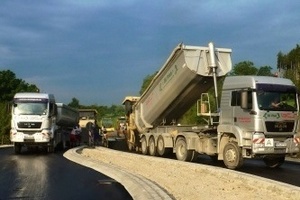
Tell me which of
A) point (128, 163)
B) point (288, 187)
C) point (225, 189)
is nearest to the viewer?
point (288, 187)

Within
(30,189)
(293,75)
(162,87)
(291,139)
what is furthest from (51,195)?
(293,75)

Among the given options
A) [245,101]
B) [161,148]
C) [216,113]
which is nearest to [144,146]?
[161,148]

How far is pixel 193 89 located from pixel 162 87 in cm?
151

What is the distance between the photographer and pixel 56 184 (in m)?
12.8

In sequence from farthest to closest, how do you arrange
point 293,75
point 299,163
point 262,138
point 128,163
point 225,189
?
1. point 293,75
2. point 299,163
3. point 128,163
4. point 262,138
5. point 225,189

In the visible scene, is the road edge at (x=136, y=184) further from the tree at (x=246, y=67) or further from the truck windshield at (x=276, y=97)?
the tree at (x=246, y=67)

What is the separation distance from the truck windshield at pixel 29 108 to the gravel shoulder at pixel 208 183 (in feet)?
33.5

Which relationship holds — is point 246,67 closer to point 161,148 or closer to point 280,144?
point 161,148

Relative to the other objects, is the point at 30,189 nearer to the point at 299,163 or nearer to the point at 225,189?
the point at 225,189

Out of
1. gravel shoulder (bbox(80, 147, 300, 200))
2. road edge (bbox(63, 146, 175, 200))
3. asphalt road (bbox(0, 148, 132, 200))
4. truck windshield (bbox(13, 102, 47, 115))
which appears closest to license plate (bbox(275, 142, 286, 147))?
gravel shoulder (bbox(80, 147, 300, 200))

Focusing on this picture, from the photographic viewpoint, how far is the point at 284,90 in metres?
16.5

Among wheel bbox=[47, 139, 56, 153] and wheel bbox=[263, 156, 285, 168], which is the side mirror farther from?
wheel bbox=[47, 139, 56, 153]

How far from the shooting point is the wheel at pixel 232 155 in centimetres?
1611

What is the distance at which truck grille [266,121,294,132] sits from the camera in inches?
631
